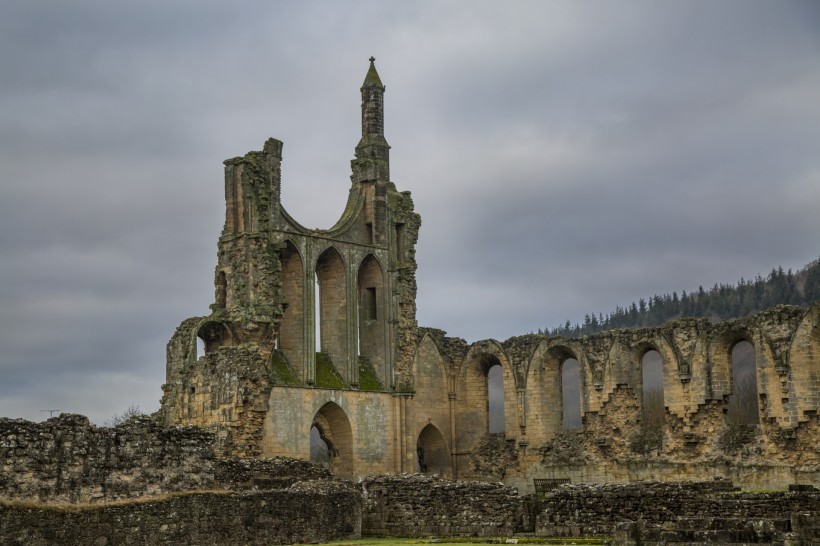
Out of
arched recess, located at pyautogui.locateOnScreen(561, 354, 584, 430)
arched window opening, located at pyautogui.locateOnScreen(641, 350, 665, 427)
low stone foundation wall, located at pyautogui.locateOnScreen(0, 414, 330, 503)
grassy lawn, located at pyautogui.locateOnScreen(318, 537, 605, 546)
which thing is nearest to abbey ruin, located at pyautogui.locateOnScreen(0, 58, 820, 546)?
low stone foundation wall, located at pyautogui.locateOnScreen(0, 414, 330, 503)

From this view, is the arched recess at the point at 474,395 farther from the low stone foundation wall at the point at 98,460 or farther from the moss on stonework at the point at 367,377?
the low stone foundation wall at the point at 98,460

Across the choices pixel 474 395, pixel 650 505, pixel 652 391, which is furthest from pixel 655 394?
pixel 650 505

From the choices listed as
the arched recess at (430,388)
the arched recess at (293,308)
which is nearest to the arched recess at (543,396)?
the arched recess at (430,388)

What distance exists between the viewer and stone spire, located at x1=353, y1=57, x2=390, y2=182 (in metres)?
40.8

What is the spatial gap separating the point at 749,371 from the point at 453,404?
117 feet

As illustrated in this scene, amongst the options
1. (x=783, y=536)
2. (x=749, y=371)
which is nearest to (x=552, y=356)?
(x=783, y=536)

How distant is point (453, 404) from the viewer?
41.3 meters

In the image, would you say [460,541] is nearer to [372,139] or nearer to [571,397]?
[372,139]

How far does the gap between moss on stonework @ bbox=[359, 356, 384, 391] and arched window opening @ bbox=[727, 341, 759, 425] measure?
1506 centimetres

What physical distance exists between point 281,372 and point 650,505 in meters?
16.7

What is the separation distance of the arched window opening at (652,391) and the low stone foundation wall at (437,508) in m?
26.0

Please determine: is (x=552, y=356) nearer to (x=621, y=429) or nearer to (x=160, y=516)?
(x=621, y=429)

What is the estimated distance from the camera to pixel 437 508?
85.4 feet

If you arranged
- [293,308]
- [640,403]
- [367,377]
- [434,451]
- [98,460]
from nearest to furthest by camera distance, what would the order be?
[98,460] < [640,403] < [293,308] < [367,377] < [434,451]
